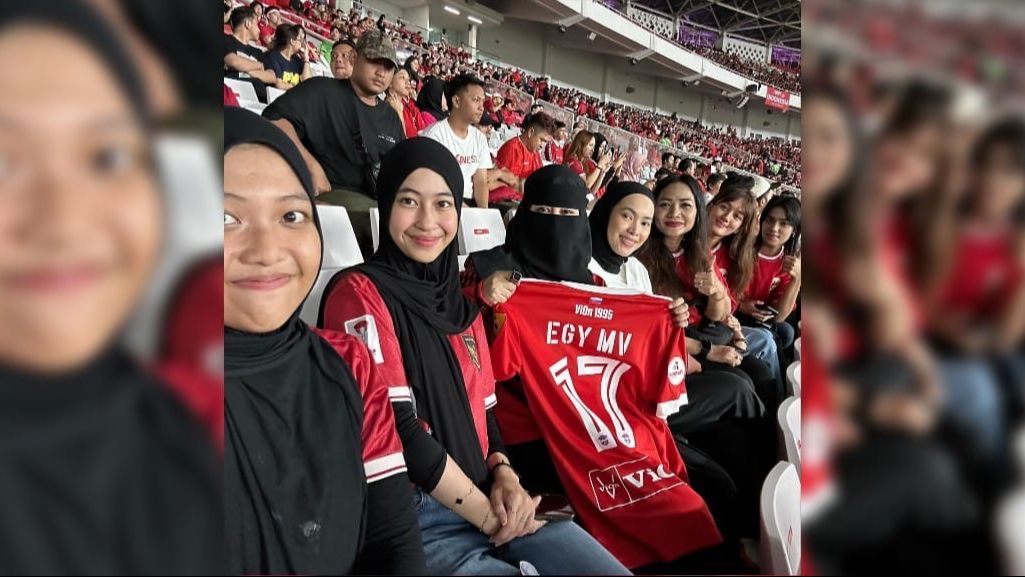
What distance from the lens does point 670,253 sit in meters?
→ 2.65

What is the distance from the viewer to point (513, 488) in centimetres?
132

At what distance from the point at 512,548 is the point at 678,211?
185 cm

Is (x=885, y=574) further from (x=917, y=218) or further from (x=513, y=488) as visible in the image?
(x=513, y=488)

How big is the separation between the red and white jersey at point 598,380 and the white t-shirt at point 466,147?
205 centimetres

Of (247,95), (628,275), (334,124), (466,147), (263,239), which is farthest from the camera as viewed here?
(247,95)

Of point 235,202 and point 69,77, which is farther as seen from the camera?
point 235,202

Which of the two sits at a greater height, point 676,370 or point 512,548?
point 676,370

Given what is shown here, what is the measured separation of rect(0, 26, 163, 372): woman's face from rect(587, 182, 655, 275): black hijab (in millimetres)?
2016

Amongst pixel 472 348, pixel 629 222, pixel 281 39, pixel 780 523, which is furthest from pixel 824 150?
pixel 281 39

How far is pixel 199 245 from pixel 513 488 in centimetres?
109

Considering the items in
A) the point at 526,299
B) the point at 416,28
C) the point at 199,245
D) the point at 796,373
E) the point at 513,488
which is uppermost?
the point at 416,28

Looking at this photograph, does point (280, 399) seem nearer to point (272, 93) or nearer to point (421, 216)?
point (421, 216)

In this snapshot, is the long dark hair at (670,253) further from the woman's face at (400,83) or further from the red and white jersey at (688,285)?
the woman's face at (400,83)

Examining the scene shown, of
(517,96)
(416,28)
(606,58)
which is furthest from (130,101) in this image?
(606,58)
